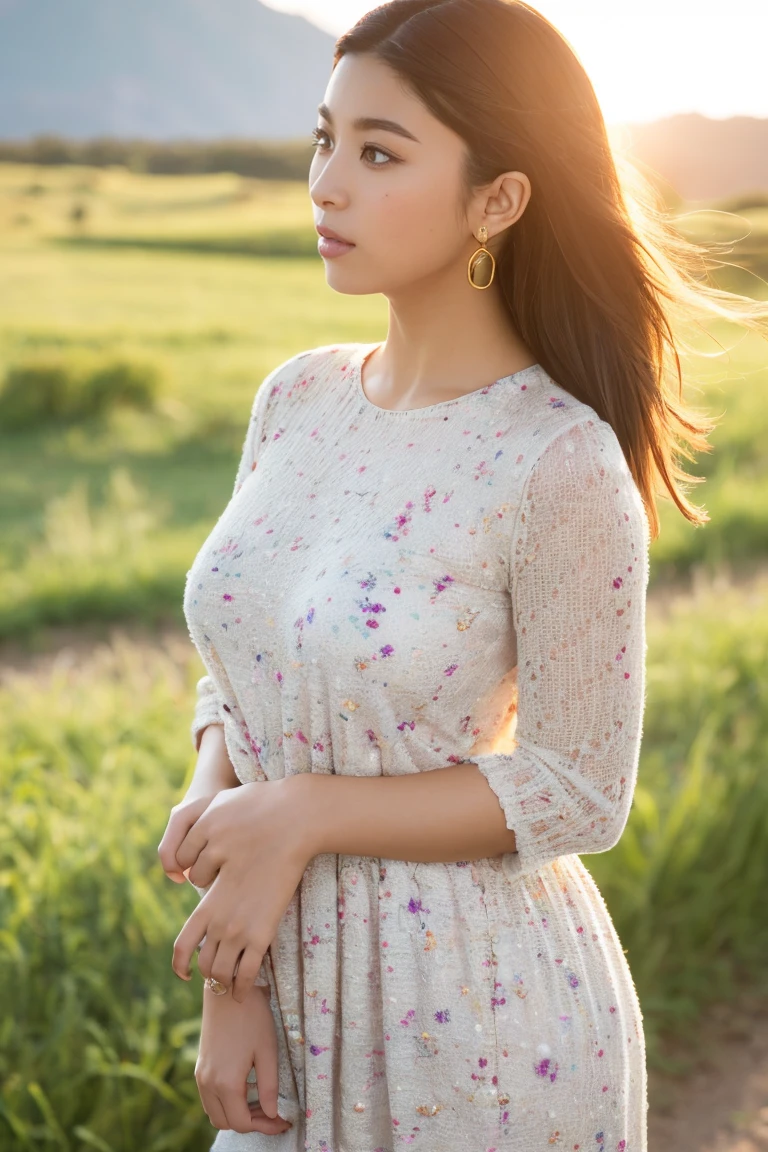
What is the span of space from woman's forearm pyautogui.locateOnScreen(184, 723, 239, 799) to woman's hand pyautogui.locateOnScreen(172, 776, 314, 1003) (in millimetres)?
166

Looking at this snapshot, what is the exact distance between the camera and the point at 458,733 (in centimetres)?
134

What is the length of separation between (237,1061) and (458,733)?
1.49 feet

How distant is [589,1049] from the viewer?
1.32 metres

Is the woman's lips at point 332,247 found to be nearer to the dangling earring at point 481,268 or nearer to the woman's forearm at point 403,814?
the dangling earring at point 481,268

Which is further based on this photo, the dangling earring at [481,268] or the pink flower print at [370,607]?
the dangling earring at [481,268]

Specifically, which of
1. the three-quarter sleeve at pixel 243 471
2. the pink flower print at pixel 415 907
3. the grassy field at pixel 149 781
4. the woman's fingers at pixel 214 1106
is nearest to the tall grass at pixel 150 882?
the grassy field at pixel 149 781

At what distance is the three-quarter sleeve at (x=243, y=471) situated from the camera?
5.15 feet

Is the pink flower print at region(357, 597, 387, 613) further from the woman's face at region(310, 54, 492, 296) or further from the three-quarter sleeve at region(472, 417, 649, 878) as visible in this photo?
the woman's face at region(310, 54, 492, 296)

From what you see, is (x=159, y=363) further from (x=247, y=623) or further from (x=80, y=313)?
(x=247, y=623)

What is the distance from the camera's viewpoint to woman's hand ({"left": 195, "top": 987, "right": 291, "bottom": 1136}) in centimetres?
133

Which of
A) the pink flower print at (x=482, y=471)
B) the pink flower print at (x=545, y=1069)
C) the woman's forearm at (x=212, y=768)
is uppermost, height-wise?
the pink flower print at (x=482, y=471)

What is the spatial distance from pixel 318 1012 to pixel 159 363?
10.2m

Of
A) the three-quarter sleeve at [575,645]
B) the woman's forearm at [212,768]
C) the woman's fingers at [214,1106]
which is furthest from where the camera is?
the woman's forearm at [212,768]

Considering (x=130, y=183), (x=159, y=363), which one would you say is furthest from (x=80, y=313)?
(x=130, y=183)
